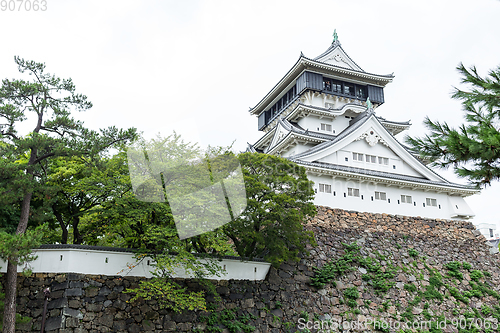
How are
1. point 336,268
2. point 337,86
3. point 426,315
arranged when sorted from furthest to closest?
point 337,86 → point 336,268 → point 426,315

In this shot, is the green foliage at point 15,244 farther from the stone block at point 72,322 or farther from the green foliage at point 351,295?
the green foliage at point 351,295

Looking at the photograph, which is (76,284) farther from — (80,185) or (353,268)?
(353,268)

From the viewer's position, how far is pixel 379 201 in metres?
17.9

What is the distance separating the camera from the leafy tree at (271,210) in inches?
493

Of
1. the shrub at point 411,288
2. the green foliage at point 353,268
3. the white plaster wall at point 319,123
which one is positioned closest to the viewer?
the green foliage at point 353,268

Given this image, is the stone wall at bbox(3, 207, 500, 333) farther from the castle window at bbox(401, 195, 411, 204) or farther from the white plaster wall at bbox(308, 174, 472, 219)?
the castle window at bbox(401, 195, 411, 204)

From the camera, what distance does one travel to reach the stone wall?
33.7ft

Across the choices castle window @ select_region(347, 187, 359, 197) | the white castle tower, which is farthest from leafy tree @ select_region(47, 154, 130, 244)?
castle window @ select_region(347, 187, 359, 197)

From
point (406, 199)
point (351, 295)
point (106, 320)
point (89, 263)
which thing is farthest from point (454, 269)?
point (89, 263)

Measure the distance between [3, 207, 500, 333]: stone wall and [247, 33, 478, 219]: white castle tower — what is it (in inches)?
35.1

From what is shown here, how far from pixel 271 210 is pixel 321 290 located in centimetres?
389

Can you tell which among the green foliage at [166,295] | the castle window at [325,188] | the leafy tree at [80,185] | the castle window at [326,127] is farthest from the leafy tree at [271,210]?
the castle window at [326,127]

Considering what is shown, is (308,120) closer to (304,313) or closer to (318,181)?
(318,181)

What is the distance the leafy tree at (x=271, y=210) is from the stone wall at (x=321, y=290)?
1421mm
